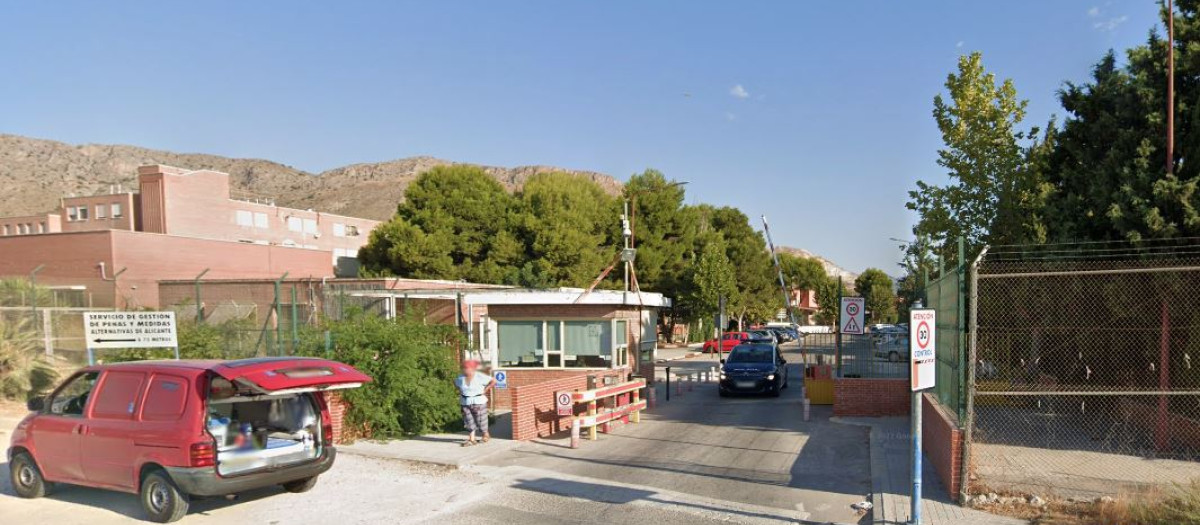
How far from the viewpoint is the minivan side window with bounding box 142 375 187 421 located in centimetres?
832

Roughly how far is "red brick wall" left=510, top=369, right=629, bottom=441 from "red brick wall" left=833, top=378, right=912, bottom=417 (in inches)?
237

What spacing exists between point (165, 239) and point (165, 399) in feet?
121

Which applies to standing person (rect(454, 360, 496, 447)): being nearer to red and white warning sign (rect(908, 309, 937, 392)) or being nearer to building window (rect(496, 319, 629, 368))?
red and white warning sign (rect(908, 309, 937, 392))

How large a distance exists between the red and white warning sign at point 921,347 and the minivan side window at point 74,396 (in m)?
9.13

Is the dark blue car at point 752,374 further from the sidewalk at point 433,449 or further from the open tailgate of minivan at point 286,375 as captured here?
the open tailgate of minivan at point 286,375

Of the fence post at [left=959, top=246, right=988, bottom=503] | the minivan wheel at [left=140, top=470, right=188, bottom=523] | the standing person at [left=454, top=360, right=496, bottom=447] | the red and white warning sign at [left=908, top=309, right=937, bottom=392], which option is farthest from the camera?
the standing person at [left=454, top=360, right=496, bottom=447]

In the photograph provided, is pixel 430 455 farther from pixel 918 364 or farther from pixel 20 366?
pixel 20 366

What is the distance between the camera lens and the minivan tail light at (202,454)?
26.5ft

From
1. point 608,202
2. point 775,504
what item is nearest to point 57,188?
point 608,202

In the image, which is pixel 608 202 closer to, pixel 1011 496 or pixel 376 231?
pixel 376 231

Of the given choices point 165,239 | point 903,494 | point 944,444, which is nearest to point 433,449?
Answer: point 903,494

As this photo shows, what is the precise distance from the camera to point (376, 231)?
4856 cm

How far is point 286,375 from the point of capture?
8.58 meters

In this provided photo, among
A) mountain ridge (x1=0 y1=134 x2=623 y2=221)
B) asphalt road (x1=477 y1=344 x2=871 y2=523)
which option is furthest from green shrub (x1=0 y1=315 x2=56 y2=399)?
mountain ridge (x1=0 y1=134 x2=623 y2=221)
